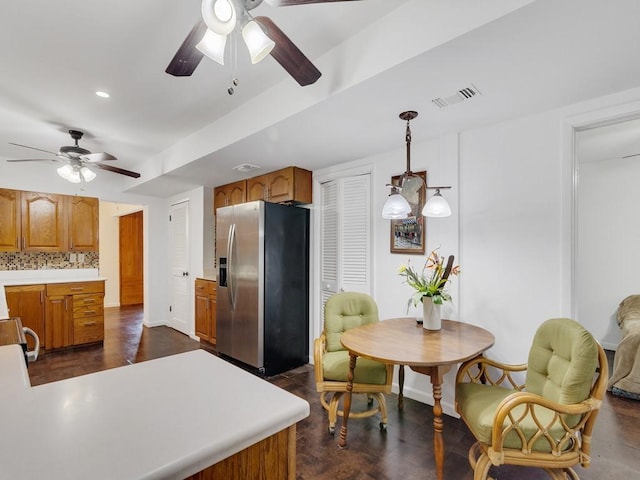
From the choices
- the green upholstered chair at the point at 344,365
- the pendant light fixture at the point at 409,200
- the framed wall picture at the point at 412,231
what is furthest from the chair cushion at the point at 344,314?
the pendant light fixture at the point at 409,200

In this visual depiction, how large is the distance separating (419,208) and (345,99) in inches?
49.9

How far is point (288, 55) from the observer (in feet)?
4.73

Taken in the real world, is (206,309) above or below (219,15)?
below

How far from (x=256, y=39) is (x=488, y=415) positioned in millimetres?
2118

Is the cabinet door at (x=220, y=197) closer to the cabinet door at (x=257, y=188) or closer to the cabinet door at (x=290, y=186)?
the cabinet door at (x=257, y=188)

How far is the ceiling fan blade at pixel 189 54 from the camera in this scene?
1309 millimetres

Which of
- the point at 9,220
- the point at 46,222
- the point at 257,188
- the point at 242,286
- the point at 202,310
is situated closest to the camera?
the point at 242,286

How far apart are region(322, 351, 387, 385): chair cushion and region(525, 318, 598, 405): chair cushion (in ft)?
2.92

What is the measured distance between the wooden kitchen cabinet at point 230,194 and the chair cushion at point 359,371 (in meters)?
2.61

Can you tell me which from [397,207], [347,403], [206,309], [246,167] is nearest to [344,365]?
[347,403]

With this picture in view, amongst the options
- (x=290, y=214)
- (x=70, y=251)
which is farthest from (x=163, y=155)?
(x=70, y=251)

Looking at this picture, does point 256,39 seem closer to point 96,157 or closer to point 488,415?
point 488,415

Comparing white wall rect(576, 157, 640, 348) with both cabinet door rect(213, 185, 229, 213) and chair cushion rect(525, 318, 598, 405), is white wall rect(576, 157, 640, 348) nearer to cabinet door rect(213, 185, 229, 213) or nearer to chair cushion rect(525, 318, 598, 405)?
chair cushion rect(525, 318, 598, 405)

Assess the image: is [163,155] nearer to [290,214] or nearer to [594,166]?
[290,214]
